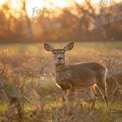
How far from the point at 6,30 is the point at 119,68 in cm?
3848

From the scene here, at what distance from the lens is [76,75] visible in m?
12.9

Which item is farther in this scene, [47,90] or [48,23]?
[48,23]

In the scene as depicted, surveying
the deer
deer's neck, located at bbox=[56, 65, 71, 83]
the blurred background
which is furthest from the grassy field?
the blurred background

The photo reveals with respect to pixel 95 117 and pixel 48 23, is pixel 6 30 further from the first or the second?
pixel 95 117

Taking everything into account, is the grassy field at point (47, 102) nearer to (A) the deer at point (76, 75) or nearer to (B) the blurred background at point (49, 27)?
(A) the deer at point (76, 75)

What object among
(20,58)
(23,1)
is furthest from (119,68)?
(23,1)

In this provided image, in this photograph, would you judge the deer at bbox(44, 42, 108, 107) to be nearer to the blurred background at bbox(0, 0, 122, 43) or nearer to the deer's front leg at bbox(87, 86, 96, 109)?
the deer's front leg at bbox(87, 86, 96, 109)

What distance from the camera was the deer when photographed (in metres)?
12.4

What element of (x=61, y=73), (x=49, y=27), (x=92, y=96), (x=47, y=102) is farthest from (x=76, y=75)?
(x=49, y=27)

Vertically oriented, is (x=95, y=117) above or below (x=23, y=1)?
below

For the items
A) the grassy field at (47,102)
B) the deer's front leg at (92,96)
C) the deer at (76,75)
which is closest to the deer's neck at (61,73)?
the deer at (76,75)

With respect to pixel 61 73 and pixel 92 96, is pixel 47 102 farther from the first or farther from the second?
pixel 92 96

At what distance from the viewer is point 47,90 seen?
49.7 feet

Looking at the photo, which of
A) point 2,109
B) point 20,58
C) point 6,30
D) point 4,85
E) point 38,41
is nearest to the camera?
point 2,109
